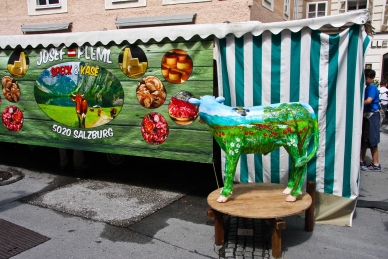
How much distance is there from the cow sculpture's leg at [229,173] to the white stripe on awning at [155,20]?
8.25 m

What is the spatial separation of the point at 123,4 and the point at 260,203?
1049 cm

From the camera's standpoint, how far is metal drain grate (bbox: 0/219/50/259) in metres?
3.71

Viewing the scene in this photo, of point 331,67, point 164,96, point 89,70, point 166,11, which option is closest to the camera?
point 331,67

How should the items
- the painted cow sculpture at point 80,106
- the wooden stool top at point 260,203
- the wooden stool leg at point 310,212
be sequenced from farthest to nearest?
the painted cow sculpture at point 80,106 → the wooden stool leg at point 310,212 → the wooden stool top at point 260,203

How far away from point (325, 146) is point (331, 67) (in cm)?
94

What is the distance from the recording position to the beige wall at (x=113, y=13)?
10.5 m

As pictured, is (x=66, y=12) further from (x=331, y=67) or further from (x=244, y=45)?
(x=331, y=67)

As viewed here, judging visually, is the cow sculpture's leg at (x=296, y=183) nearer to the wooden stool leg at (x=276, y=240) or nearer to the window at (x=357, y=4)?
the wooden stool leg at (x=276, y=240)

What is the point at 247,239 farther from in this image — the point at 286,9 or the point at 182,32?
the point at 286,9

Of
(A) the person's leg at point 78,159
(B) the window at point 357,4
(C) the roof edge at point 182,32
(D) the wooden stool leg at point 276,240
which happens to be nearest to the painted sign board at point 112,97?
(C) the roof edge at point 182,32

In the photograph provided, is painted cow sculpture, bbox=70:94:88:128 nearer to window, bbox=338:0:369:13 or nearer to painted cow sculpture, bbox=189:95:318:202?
painted cow sculpture, bbox=189:95:318:202

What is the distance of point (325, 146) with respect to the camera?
4.13 metres

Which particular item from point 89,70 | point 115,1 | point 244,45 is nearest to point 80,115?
point 89,70

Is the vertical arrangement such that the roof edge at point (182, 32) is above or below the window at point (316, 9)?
below
